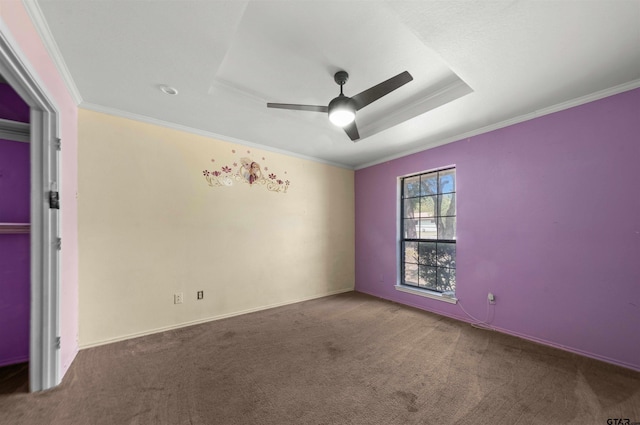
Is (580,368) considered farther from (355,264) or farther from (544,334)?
(355,264)

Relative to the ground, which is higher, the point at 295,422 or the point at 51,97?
the point at 51,97

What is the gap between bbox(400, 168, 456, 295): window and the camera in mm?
3658

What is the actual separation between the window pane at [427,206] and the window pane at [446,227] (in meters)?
0.18

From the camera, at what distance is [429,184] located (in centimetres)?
396

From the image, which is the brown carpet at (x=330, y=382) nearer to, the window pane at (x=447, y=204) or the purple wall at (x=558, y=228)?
the purple wall at (x=558, y=228)

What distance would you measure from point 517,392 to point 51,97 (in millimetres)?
4172

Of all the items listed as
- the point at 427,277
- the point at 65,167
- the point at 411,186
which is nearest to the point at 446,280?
the point at 427,277

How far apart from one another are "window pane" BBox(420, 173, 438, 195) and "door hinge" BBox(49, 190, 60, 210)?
14.2ft

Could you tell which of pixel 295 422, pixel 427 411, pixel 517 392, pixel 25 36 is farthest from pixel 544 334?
pixel 25 36

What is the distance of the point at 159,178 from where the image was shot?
2.99 meters

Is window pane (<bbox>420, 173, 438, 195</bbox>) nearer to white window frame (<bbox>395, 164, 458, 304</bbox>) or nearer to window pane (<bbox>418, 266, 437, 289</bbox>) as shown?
white window frame (<bbox>395, 164, 458, 304</bbox>)

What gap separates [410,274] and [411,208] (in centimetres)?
114

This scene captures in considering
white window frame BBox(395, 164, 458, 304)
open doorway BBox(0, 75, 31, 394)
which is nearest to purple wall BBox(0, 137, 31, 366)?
open doorway BBox(0, 75, 31, 394)

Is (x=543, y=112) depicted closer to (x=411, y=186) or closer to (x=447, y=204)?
(x=447, y=204)
